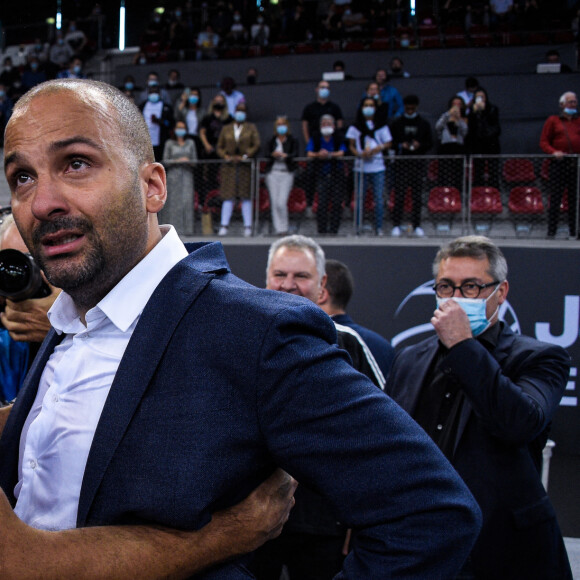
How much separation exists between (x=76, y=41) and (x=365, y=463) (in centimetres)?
1571

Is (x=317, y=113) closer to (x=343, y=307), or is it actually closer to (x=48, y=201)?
(x=343, y=307)

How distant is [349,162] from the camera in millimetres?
7598

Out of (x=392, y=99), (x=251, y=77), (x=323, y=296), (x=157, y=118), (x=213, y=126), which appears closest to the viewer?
(x=323, y=296)

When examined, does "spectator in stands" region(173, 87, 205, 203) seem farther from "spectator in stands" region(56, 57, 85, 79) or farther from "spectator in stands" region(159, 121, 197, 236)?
"spectator in stands" region(56, 57, 85, 79)

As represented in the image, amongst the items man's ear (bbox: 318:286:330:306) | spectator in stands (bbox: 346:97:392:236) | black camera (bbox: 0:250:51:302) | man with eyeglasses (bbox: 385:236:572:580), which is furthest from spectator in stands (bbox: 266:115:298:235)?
black camera (bbox: 0:250:51:302)

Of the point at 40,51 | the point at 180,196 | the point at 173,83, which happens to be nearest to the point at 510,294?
the point at 180,196

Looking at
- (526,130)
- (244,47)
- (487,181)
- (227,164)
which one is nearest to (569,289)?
(487,181)

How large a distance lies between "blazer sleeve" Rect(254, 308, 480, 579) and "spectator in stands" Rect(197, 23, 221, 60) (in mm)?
13509

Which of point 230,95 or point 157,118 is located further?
point 230,95

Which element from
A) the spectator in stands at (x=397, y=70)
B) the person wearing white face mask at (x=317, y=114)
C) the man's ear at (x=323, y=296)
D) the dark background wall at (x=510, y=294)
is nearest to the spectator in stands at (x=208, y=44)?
the spectator in stands at (x=397, y=70)

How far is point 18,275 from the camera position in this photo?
1.36 metres

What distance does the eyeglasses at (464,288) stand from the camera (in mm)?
2451

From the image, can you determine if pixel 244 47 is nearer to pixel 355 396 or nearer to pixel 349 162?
pixel 349 162

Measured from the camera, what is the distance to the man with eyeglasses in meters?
2.00
